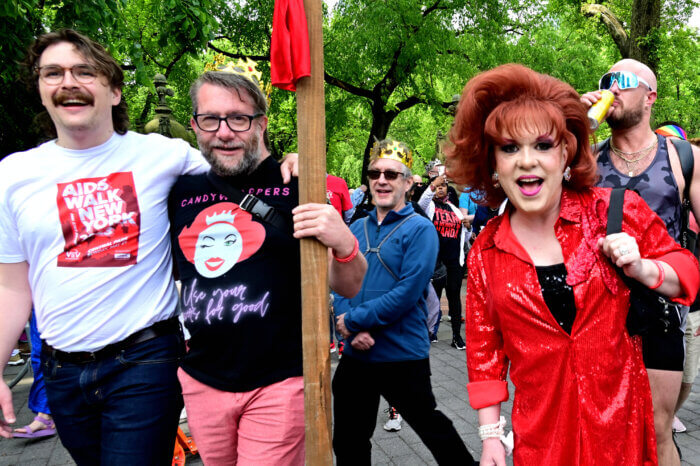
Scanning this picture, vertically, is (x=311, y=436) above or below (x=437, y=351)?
above

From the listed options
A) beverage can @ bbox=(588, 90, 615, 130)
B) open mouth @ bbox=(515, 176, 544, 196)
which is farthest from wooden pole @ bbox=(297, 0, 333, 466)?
beverage can @ bbox=(588, 90, 615, 130)

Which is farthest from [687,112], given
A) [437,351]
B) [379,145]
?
[379,145]

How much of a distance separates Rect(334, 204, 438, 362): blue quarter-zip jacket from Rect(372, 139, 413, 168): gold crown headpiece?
0.46m

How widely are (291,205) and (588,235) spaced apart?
108cm

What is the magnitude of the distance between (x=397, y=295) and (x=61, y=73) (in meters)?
1.85

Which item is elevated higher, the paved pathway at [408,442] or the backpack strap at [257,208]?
the backpack strap at [257,208]

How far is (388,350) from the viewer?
9.70 ft

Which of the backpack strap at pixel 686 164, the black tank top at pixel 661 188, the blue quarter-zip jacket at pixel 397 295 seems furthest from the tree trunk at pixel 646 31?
the blue quarter-zip jacket at pixel 397 295

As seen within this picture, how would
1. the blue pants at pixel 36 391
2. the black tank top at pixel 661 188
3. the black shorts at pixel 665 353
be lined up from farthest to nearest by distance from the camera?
the blue pants at pixel 36 391 < the black tank top at pixel 661 188 < the black shorts at pixel 665 353

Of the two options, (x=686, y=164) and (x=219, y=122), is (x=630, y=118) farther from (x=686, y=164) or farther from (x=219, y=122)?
(x=219, y=122)

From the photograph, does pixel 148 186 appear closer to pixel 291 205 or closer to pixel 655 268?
pixel 291 205

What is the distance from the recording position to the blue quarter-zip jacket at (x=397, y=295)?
292 centimetres

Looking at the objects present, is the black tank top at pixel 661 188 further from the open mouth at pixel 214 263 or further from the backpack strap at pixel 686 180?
the open mouth at pixel 214 263

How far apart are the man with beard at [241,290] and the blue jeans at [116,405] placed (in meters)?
0.12
